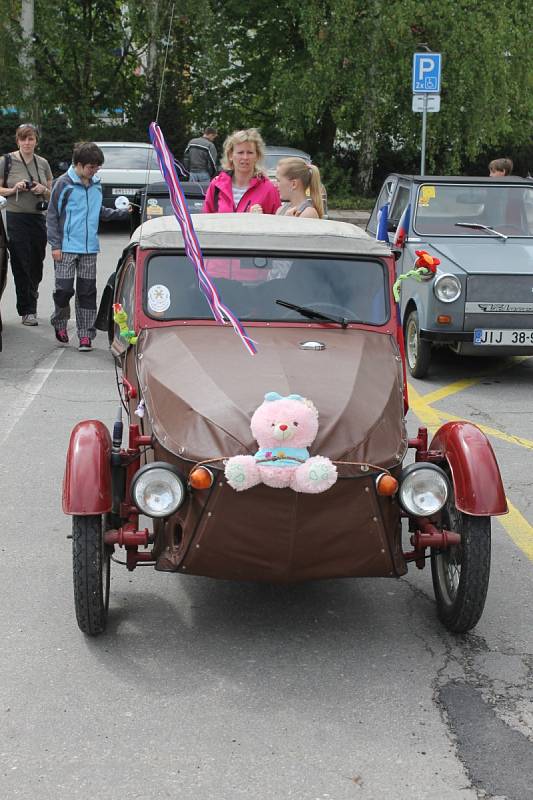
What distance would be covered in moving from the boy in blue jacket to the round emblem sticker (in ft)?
15.1

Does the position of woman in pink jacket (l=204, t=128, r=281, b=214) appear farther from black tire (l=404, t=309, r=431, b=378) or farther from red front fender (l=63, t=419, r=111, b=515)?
red front fender (l=63, t=419, r=111, b=515)

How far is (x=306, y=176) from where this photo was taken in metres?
7.75

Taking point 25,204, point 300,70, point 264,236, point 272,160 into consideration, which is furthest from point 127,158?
point 264,236

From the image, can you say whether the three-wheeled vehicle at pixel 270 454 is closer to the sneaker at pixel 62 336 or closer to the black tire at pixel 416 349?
the black tire at pixel 416 349

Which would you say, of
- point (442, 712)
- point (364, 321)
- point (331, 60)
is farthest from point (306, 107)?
point (442, 712)

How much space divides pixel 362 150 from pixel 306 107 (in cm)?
235

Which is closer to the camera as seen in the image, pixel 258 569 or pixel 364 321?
pixel 258 569

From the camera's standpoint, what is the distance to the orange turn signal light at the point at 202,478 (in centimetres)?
440

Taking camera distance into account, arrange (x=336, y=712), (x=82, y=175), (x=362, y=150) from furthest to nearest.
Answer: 1. (x=362, y=150)
2. (x=82, y=175)
3. (x=336, y=712)

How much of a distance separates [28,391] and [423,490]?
542 cm

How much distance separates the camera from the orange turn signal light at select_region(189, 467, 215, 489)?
14.4ft

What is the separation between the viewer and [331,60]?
28062 millimetres

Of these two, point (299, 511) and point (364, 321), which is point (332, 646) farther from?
point (364, 321)

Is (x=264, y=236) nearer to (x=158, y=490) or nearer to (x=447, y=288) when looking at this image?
(x=158, y=490)
